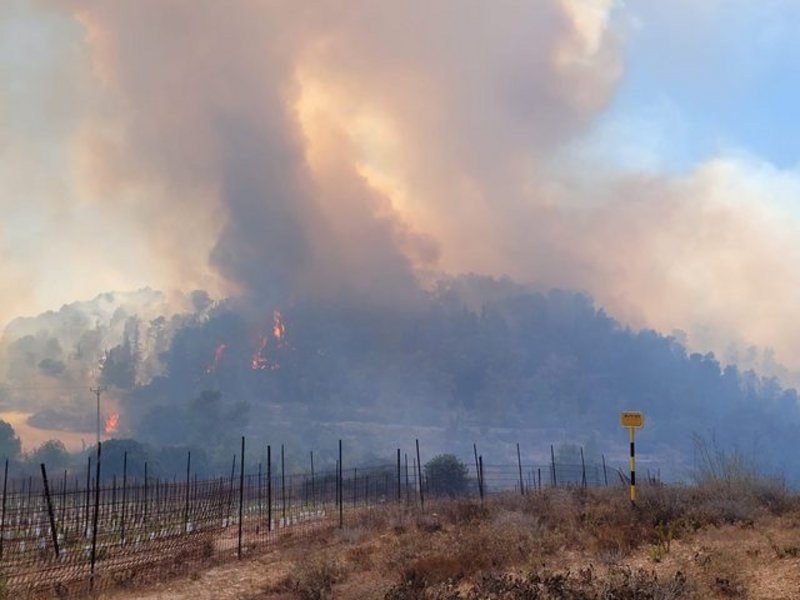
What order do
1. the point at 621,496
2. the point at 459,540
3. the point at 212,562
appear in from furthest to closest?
the point at 621,496, the point at 212,562, the point at 459,540

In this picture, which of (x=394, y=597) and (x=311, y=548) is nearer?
(x=394, y=597)

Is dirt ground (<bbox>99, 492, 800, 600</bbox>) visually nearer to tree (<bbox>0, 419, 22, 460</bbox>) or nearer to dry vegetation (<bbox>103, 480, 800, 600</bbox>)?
dry vegetation (<bbox>103, 480, 800, 600</bbox>)

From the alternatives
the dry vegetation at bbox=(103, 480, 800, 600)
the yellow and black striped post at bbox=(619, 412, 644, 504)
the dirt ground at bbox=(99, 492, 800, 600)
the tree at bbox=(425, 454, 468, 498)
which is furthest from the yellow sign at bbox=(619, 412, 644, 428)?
the tree at bbox=(425, 454, 468, 498)

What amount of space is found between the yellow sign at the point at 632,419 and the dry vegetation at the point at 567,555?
98.7 inches

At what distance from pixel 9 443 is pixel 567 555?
19732cm

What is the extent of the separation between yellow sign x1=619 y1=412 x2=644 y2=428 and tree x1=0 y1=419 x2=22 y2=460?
188337 mm

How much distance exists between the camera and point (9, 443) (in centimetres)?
17462

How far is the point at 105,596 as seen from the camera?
53.8ft

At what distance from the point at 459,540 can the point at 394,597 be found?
6916mm

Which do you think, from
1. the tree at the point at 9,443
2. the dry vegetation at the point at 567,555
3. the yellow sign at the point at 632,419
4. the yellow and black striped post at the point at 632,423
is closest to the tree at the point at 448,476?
the dry vegetation at the point at 567,555

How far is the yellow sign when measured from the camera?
65.6ft

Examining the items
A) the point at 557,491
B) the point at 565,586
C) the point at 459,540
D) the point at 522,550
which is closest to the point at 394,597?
the point at 565,586

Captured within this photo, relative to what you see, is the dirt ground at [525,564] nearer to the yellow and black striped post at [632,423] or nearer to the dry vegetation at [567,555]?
the dry vegetation at [567,555]

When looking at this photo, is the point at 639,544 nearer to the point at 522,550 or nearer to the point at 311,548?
the point at 522,550
